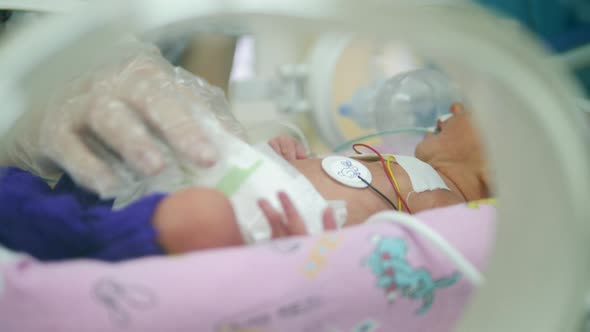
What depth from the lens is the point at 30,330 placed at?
520 mm

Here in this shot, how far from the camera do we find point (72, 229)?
1.97 feet

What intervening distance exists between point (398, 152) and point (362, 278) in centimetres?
62

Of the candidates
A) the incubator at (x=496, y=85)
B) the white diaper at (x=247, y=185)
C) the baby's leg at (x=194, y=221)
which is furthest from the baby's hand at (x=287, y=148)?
the incubator at (x=496, y=85)

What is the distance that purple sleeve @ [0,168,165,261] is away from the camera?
23.7 inches

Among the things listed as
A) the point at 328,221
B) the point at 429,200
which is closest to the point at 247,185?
the point at 328,221

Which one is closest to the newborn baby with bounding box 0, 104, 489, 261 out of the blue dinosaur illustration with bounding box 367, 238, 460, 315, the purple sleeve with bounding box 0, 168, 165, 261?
the purple sleeve with bounding box 0, 168, 165, 261

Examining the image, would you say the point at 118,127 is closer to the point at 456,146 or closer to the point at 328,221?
the point at 328,221

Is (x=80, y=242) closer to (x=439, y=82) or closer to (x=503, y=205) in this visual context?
(x=503, y=205)

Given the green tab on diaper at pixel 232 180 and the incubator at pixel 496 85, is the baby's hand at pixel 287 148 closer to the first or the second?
the green tab on diaper at pixel 232 180

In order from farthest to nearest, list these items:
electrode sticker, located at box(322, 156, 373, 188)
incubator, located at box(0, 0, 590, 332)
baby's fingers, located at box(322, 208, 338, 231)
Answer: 1. electrode sticker, located at box(322, 156, 373, 188)
2. baby's fingers, located at box(322, 208, 338, 231)
3. incubator, located at box(0, 0, 590, 332)

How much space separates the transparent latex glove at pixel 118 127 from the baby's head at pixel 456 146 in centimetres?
→ 55

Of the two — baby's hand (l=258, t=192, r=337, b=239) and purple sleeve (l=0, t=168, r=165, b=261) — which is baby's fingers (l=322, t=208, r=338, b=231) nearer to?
baby's hand (l=258, t=192, r=337, b=239)

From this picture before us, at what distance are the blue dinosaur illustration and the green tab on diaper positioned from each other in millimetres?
231

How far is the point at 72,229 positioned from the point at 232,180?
9.0 inches
